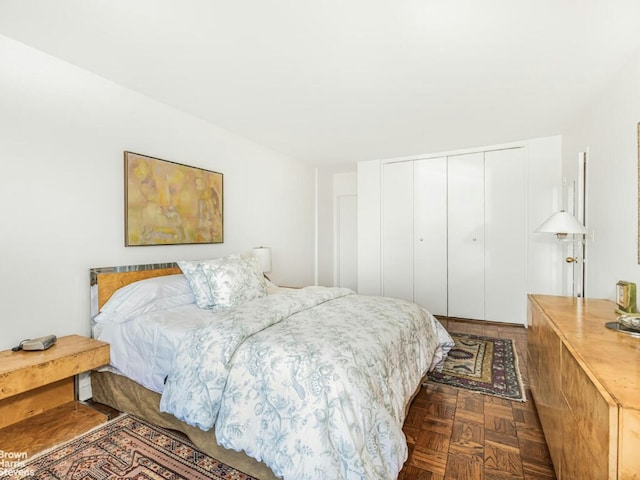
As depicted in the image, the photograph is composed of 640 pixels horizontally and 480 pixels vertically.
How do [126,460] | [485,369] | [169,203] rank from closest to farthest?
[126,460] → [485,369] → [169,203]

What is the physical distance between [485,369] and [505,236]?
2118mm

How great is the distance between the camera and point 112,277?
2.44m

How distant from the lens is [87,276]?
2.38 metres

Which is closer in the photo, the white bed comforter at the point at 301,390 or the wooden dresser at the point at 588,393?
the wooden dresser at the point at 588,393

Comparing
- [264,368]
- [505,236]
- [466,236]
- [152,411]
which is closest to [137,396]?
[152,411]

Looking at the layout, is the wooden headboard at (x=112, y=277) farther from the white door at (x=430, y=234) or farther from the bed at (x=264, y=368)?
the white door at (x=430, y=234)

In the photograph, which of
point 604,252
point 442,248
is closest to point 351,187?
point 442,248

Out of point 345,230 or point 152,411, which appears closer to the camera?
point 152,411

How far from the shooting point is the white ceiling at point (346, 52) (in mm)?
1729

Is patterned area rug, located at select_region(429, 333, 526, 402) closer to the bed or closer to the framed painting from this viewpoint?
the bed

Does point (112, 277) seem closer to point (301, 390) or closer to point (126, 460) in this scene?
point (126, 460)

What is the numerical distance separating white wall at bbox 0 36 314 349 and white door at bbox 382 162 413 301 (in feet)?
9.65

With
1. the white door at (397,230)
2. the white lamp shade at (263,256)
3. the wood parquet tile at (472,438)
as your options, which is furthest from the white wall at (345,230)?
the wood parquet tile at (472,438)

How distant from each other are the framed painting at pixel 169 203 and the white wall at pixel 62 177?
3.1 inches
